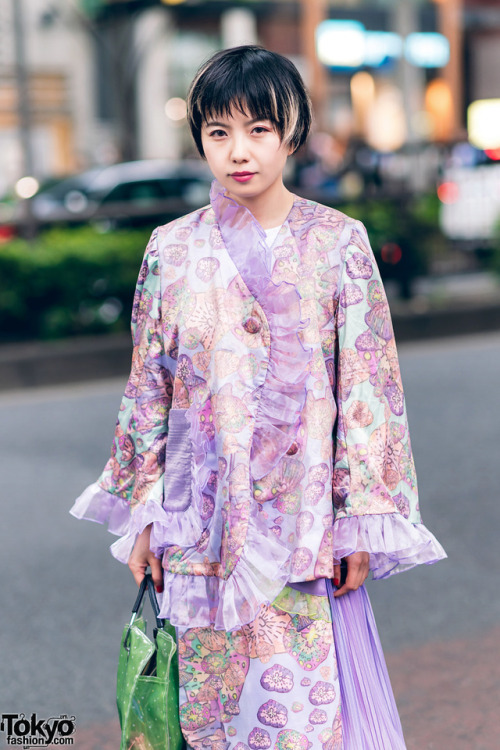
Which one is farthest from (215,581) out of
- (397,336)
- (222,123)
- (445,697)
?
(397,336)

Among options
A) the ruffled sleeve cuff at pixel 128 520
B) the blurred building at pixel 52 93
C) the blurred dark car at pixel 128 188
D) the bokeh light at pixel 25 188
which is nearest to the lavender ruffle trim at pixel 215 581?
the ruffled sleeve cuff at pixel 128 520

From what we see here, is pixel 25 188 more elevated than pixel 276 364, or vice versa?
pixel 25 188

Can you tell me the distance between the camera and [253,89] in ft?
6.84

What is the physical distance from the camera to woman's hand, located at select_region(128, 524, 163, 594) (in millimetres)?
2273

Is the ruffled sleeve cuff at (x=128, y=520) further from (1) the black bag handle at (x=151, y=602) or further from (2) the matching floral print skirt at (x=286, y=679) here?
(2) the matching floral print skirt at (x=286, y=679)

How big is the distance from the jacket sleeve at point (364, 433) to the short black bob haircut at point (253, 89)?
0.26 meters

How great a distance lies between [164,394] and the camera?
7.50 feet

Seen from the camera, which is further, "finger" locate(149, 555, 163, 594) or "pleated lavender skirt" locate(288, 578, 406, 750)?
"finger" locate(149, 555, 163, 594)

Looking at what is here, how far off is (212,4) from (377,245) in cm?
1386

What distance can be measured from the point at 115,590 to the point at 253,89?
2.89 metres

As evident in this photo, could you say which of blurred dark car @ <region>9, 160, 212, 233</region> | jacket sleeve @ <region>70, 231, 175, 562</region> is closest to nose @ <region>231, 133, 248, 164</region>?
jacket sleeve @ <region>70, 231, 175, 562</region>

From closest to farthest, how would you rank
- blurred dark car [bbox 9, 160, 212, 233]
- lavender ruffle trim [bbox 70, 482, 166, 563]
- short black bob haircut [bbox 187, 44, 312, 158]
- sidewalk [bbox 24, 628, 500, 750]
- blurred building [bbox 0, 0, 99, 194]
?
short black bob haircut [bbox 187, 44, 312, 158] < lavender ruffle trim [bbox 70, 482, 166, 563] < sidewalk [bbox 24, 628, 500, 750] < blurred dark car [bbox 9, 160, 212, 233] < blurred building [bbox 0, 0, 99, 194]

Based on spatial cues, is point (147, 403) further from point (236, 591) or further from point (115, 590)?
point (115, 590)

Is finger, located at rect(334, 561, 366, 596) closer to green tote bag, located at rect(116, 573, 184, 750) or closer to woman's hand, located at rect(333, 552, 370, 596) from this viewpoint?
woman's hand, located at rect(333, 552, 370, 596)
